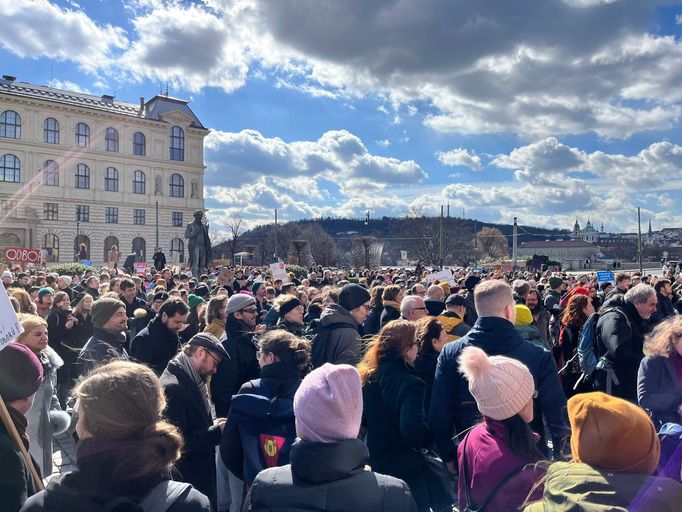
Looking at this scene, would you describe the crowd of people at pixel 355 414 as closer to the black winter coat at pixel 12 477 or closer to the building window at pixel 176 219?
the black winter coat at pixel 12 477

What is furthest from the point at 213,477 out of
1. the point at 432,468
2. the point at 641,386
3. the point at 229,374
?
the point at 641,386

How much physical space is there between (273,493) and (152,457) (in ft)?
1.65

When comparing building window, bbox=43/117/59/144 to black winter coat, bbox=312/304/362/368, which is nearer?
black winter coat, bbox=312/304/362/368

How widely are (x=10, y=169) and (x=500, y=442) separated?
58823 millimetres

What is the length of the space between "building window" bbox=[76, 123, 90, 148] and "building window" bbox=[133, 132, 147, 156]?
181 inches

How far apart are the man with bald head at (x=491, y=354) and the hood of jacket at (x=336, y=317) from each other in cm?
174

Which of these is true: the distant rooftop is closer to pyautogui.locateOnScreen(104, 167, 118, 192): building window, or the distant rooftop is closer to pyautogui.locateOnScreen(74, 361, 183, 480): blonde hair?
pyautogui.locateOnScreen(104, 167, 118, 192): building window

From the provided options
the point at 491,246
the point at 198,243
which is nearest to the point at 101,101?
the point at 198,243

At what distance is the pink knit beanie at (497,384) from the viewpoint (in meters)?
2.58

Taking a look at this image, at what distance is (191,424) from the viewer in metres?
3.62

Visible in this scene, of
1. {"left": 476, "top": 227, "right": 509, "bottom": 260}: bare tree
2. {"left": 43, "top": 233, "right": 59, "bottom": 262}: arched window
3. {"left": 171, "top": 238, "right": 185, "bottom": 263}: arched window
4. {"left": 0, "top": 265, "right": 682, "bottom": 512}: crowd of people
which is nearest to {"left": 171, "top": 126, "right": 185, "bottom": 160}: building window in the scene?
{"left": 171, "top": 238, "right": 185, "bottom": 263}: arched window

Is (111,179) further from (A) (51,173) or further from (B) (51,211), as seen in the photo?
(B) (51,211)

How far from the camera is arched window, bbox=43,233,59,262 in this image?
52.1 m

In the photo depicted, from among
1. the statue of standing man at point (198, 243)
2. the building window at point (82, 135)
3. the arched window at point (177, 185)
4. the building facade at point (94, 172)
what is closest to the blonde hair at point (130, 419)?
the statue of standing man at point (198, 243)
